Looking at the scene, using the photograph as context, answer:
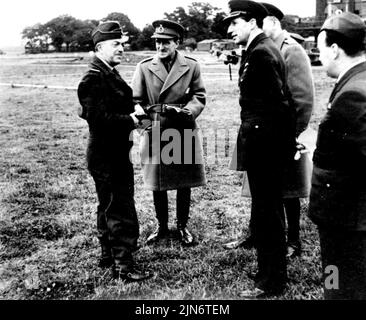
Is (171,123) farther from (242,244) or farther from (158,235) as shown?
(242,244)

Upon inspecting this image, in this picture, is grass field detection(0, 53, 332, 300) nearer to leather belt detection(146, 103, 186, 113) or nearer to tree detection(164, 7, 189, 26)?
leather belt detection(146, 103, 186, 113)

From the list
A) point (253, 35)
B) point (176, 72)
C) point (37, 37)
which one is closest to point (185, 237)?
point (176, 72)

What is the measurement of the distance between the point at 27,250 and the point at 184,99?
→ 227cm

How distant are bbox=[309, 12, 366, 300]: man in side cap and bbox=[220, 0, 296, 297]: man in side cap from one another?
2.31ft

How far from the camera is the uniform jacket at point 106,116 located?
3.96 metres

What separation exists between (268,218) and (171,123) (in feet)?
5.50

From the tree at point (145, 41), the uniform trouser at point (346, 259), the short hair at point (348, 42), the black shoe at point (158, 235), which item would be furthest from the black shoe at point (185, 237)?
the tree at point (145, 41)

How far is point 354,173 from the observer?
281 cm

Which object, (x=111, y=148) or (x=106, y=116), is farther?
(x=111, y=148)

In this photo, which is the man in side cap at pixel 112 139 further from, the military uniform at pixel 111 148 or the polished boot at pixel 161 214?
the polished boot at pixel 161 214

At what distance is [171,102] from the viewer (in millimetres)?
Result: 4992

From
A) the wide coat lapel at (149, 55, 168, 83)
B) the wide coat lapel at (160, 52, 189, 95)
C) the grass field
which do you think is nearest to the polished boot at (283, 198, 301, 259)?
the grass field
